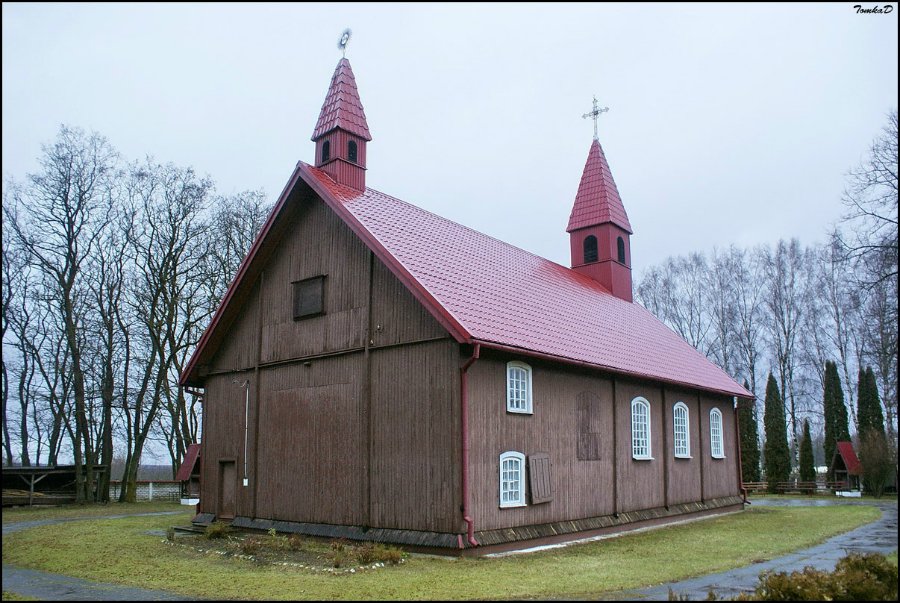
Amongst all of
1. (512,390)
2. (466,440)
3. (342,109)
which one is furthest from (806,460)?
(342,109)

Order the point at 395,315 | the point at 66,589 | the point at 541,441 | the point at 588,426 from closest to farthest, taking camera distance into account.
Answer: the point at 66,589
the point at 395,315
the point at 541,441
the point at 588,426

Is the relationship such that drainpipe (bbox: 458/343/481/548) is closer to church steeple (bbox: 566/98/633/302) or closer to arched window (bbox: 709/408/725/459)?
arched window (bbox: 709/408/725/459)

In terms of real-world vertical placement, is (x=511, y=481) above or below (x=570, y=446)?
below

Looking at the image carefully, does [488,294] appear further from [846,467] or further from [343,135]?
[846,467]

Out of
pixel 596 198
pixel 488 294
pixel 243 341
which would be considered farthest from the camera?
pixel 596 198

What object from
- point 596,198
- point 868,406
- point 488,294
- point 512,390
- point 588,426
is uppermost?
point 596,198

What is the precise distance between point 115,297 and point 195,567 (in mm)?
24275

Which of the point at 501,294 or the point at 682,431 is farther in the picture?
the point at 682,431

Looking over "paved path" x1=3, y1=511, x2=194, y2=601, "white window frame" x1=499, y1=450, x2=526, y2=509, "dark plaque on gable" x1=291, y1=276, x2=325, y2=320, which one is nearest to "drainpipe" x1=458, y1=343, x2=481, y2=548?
"white window frame" x1=499, y1=450, x2=526, y2=509

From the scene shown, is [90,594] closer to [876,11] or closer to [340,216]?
[340,216]

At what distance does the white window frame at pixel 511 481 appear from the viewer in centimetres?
1573

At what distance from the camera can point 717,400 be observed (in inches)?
1087

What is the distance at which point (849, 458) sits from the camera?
35.7 meters

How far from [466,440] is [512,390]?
2116 mm
